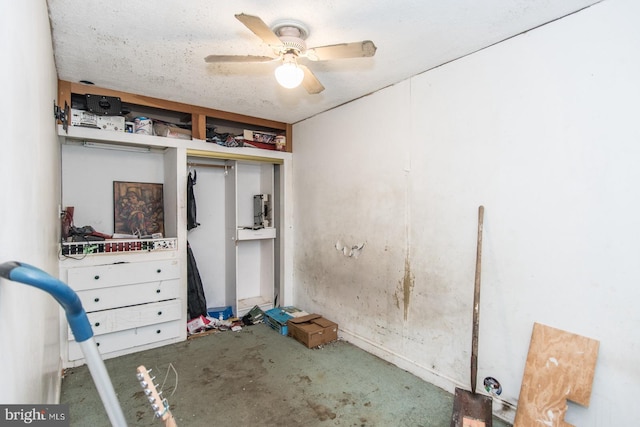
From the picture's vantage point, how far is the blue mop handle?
62cm

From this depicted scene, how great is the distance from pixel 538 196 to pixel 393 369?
1.74 m

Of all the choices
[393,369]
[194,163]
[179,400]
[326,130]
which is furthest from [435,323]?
[194,163]

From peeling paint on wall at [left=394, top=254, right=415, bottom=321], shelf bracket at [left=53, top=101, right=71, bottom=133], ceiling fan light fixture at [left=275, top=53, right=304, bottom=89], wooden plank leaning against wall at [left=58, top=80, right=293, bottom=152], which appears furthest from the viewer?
wooden plank leaning against wall at [left=58, top=80, right=293, bottom=152]

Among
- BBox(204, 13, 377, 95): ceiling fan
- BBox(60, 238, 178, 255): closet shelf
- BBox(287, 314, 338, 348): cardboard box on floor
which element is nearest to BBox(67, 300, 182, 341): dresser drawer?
BBox(60, 238, 178, 255): closet shelf

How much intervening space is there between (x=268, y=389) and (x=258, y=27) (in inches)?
94.0

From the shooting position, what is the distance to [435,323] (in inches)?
94.5

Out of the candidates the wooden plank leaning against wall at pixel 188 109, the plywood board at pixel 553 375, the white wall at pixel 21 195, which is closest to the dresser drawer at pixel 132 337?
the white wall at pixel 21 195

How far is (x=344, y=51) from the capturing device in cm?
172

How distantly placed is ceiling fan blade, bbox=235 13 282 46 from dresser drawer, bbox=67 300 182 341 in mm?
2601

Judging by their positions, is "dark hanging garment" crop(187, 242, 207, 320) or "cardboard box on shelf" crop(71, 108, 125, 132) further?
"dark hanging garment" crop(187, 242, 207, 320)

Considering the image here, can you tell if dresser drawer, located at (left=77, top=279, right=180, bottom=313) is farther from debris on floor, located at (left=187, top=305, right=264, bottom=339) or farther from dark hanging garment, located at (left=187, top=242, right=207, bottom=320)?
debris on floor, located at (left=187, top=305, right=264, bottom=339)

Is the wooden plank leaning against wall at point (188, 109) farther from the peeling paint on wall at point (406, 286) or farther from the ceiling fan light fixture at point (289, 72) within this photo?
the peeling paint on wall at point (406, 286)

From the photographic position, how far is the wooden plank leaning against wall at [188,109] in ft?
8.82

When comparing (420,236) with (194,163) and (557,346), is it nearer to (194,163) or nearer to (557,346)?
(557,346)
